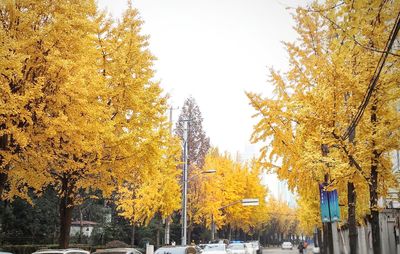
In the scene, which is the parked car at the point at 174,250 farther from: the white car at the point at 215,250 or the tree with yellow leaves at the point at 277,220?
the tree with yellow leaves at the point at 277,220

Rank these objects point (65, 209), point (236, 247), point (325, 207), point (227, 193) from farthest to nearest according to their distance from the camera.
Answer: point (227, 193) → point (236, 247) → point (65, 209) → point (325, 207)

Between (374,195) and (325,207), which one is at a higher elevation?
(374,195)

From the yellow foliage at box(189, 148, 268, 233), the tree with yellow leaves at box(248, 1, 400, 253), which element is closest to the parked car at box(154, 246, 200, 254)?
the tree with yellow leaves at box(248, 1, 400, 253)

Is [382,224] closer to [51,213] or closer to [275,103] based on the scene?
[275,103]

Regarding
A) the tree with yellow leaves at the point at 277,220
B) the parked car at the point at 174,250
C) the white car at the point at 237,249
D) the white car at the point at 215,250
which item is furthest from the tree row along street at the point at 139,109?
the tree with yellow leaves at the point at 277,220

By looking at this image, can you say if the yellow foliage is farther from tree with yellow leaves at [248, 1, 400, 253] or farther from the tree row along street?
tree with yellow leaves at [248, 1, 400, 253]

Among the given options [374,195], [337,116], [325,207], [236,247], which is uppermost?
[337,116]

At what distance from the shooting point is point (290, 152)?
1530cm

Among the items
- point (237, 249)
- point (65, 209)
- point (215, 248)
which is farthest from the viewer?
point (237, 249)

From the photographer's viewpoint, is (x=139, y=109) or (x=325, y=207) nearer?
(x=325, y=207)

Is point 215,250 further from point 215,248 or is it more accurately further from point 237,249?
point 237,249

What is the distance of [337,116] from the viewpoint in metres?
12.7

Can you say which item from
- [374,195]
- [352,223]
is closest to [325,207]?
[352,223]

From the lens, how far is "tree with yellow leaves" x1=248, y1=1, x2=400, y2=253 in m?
11.4
